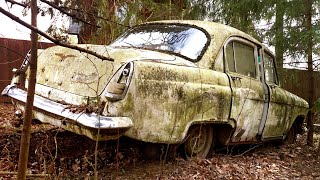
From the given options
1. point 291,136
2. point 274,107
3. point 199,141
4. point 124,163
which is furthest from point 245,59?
point 291,136

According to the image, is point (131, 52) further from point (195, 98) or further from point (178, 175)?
point (178, 175)

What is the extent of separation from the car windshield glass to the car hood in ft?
1.15

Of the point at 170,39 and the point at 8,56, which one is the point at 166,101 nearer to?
the point at 170,39

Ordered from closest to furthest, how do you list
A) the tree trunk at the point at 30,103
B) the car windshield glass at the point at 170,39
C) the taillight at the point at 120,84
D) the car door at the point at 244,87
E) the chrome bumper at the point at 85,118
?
A: the tree trunk at the point at 30,103 < the chrome bumper at the point at 85,118 < the taillight at the point at 120,84 < the car windshield glass at the point at 170,39 < the car door at the point at 244,87

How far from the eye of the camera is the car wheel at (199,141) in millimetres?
4886

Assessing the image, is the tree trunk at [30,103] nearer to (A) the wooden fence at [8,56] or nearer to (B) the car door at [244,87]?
(B) the car door at [244,87]

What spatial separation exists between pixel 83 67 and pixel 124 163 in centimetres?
120

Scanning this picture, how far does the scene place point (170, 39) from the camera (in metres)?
5.31

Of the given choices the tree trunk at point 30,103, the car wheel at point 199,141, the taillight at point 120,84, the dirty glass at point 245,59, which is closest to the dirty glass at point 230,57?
the dirty glass at point 245,59

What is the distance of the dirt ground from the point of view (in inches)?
166

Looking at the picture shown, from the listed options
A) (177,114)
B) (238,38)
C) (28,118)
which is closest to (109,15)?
(238,38)

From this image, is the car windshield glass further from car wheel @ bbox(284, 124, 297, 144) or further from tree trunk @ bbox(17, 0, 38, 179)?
car wheel @ bbox(284, 124, 297, 144)

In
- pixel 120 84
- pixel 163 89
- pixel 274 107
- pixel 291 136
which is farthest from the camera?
pixel 291 136

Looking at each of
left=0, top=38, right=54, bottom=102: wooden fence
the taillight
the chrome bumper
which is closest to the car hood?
the taillight
